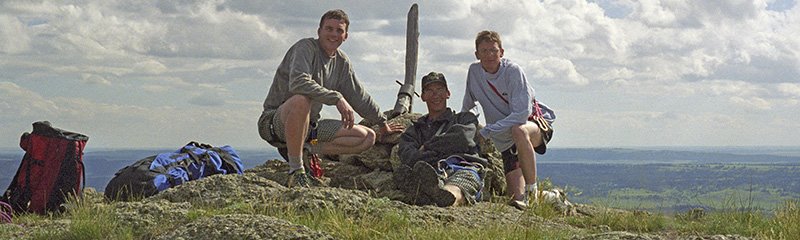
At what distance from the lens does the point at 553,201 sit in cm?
901

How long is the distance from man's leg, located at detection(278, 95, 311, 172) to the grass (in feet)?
4.85

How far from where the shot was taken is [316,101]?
9250 millimetres

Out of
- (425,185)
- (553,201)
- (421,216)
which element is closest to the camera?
(421,216)

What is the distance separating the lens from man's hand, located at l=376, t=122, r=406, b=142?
34.2 ft

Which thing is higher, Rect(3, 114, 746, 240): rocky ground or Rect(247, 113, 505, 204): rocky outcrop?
Rect(247, 113, 505, 204): rocky outcrop

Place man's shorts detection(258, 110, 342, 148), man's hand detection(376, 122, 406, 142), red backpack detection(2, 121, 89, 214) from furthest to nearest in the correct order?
man's hand detection(376, 122, 406, 142)
man's shorts detection(258, 110, 342, 148)
red backpack detection(2, 121, 89, 214)

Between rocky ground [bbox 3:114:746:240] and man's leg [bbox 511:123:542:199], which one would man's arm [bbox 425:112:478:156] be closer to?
man's leg [bbox 511:123:542:199]

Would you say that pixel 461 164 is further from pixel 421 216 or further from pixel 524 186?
pixel 421 216

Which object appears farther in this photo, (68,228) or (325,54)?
(325,54)

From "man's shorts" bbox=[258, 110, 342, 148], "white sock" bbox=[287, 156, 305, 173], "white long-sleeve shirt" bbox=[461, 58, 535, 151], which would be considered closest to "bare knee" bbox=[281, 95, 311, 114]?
"man's shorts" bbox=[258, 110, 342, 148]

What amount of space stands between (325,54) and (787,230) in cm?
461

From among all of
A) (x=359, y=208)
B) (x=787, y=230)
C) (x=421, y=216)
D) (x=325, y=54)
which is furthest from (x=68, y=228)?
(x=787, y=230)

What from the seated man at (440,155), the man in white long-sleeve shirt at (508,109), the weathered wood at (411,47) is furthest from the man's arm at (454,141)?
the weathered wood at (411,47)

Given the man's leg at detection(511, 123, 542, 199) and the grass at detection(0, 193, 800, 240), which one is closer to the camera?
the grass at detection(0, 193, 800, 240)
